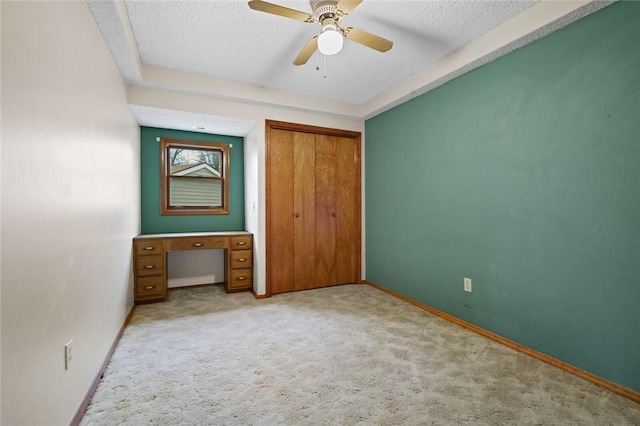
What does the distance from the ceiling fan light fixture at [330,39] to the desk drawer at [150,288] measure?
3056mm

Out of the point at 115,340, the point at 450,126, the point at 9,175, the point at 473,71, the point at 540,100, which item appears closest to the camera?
the point at 9,175

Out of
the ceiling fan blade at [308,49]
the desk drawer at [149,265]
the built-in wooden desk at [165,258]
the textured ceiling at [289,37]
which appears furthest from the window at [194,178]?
the ceiling fan blade at [308,49]

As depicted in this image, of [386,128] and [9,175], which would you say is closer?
[9,175]

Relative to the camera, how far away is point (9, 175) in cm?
98

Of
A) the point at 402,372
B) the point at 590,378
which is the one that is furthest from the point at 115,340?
the point at 590,378

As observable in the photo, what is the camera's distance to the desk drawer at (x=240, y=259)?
3.72 metres

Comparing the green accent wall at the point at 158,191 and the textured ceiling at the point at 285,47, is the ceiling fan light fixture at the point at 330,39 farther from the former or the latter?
the green accent wall at the point at 158,191

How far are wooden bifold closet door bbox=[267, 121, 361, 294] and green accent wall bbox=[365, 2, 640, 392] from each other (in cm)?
109

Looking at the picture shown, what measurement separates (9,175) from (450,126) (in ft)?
10.1

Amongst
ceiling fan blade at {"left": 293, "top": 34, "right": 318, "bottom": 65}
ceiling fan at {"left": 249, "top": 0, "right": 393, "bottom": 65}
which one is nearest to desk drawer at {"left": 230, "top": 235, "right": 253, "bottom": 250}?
ceiling fan blade at {"left": 293, "top": 34, "right": 318, "bottom": 65}

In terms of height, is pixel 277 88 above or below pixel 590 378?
above

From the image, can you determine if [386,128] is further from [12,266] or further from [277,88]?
[12,266]

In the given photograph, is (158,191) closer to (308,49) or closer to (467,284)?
(308,49)

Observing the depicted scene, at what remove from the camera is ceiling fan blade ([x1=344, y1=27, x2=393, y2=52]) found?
1.96m
